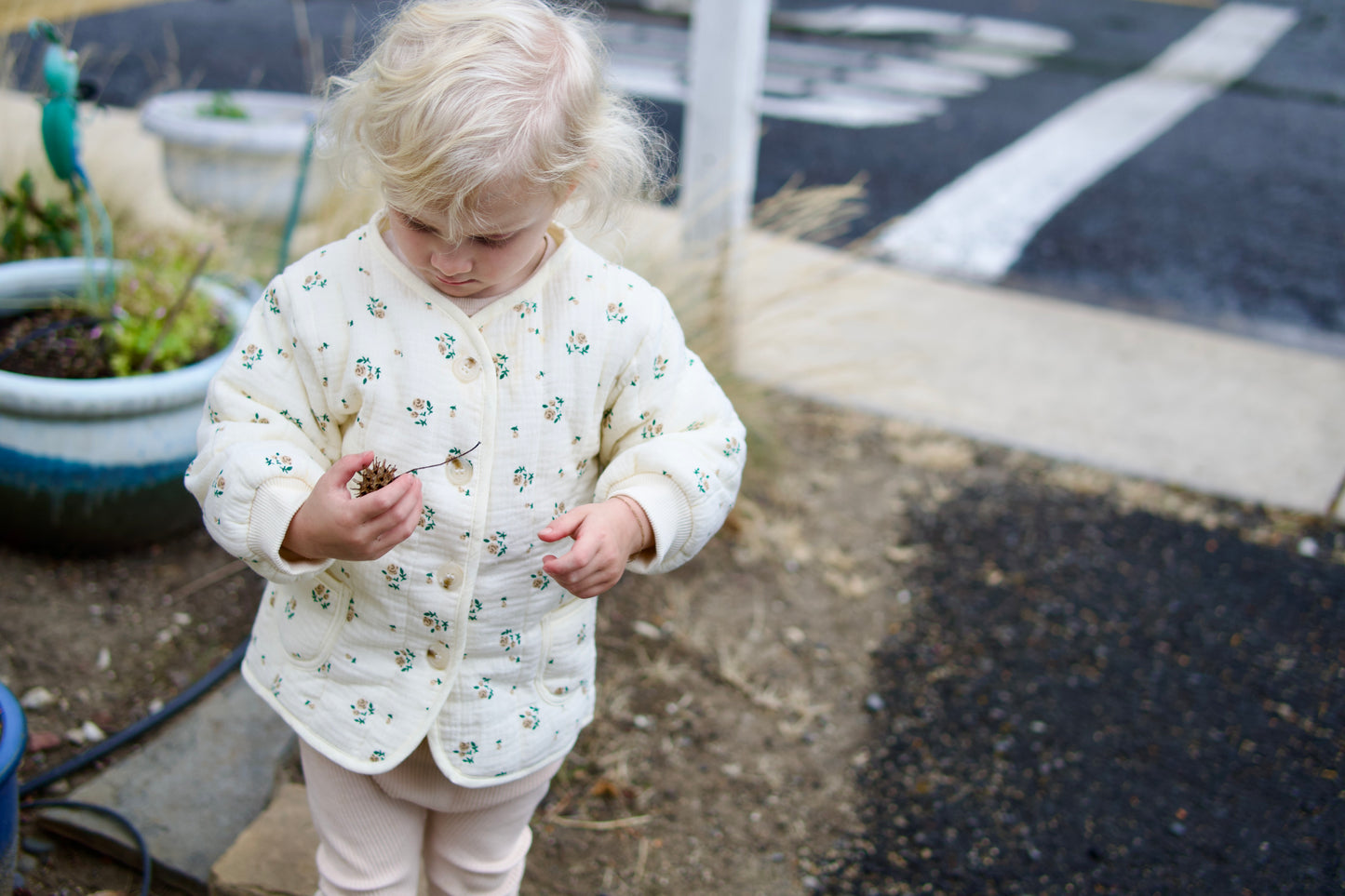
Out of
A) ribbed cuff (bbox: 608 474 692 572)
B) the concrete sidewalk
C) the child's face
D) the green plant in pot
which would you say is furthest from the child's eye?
the concrete sidewalk

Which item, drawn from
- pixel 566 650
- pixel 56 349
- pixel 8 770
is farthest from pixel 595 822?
pixel 56 349

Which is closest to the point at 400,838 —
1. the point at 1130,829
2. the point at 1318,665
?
the point at 1130,829

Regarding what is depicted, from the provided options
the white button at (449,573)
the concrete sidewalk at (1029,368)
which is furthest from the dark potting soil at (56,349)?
A: the white button at (449,573)

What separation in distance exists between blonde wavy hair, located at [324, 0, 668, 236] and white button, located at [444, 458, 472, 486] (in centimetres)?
27

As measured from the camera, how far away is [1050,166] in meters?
5.91

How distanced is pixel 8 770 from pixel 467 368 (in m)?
0.80

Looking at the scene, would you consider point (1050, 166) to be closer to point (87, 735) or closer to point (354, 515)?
point (87, 735)

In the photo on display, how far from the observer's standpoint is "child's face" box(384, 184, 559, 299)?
1133mm

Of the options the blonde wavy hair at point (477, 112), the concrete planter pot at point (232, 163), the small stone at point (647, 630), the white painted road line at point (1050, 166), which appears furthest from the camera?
the white painted road line at point (1050, 166)

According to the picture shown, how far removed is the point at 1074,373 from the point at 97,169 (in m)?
3.31

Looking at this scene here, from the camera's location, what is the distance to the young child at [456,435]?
1117mm

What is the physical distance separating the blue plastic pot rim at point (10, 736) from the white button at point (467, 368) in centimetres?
76

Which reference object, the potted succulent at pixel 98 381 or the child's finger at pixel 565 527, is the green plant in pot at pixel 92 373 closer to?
the potted succulent at pixel 98 381

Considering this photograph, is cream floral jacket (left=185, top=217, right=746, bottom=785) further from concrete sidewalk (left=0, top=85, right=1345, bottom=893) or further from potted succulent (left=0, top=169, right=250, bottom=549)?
concrete sidewalk (left=0, top=85, right=1345, bottom=893)
